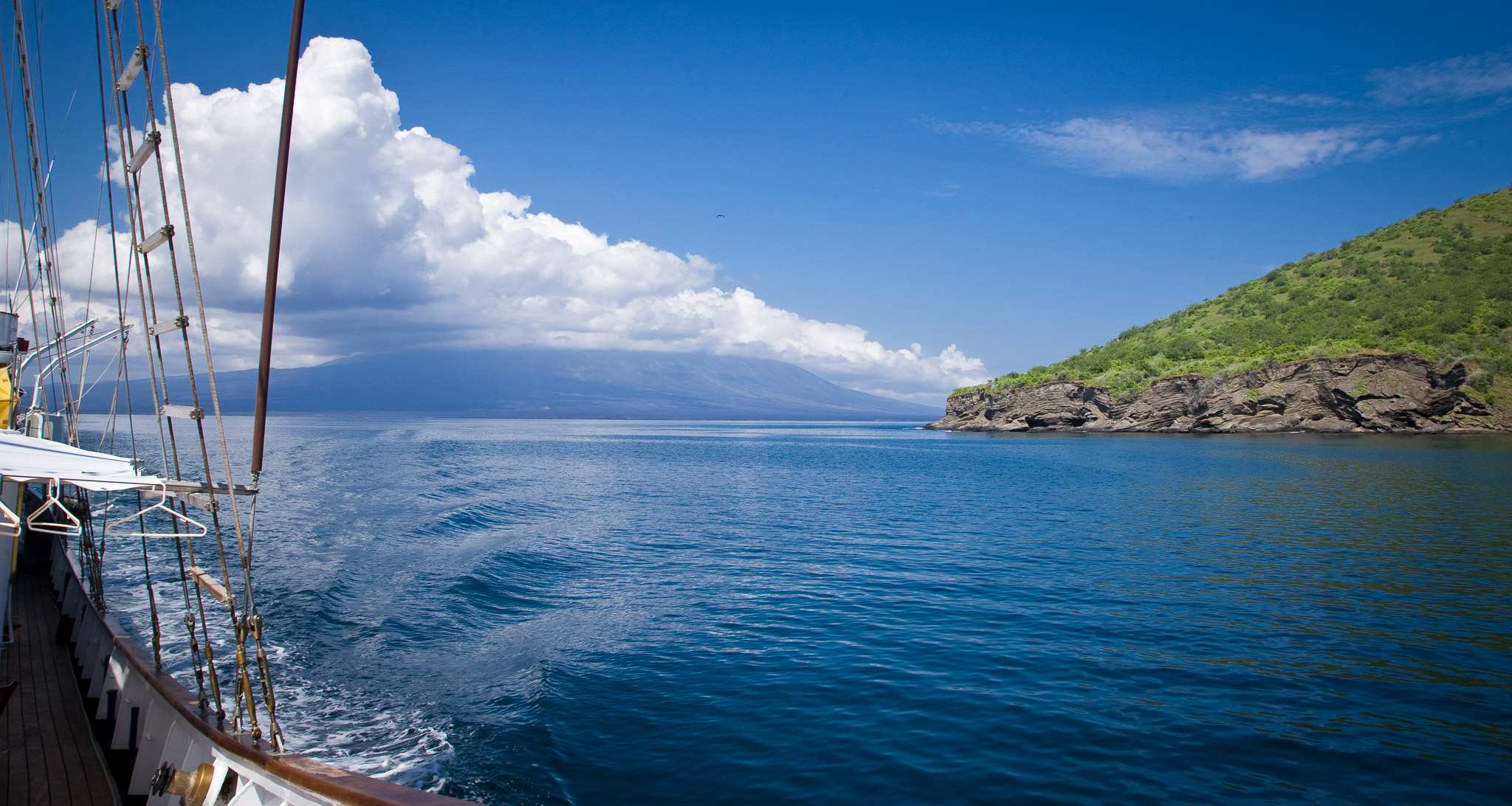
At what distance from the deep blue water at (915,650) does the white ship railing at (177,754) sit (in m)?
2.49

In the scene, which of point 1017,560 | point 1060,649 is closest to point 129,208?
point 1060,649

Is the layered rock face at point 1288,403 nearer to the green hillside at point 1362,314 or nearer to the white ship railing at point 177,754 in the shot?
the green hillside at point 1362,314

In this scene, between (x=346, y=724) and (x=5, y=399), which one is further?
(x=5, y=399)

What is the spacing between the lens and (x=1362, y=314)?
289 feet

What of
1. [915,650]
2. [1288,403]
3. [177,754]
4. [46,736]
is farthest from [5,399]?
[1288,403]

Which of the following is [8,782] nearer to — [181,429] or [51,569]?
[51,569]

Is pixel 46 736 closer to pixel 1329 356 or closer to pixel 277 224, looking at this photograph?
pixel 277 224

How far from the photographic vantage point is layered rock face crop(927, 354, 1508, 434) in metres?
70.8

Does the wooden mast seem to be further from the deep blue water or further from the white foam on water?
the deep blue water

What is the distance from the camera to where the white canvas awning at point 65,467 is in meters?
6.35

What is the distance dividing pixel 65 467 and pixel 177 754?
335cm

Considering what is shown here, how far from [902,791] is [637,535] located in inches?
739

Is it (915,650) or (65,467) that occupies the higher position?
A: (65,467)

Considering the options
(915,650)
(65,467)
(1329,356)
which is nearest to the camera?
(65,467)
